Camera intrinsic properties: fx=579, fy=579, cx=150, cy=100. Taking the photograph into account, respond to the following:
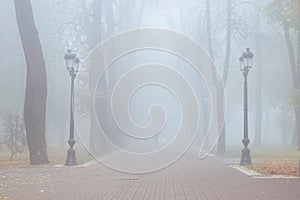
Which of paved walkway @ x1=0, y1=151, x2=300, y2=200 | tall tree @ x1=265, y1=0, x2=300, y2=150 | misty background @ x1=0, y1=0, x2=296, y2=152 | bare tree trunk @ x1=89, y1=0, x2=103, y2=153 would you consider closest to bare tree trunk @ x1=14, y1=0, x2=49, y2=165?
paved walkway @ x1=0, y1=151, x2=300, y2=200

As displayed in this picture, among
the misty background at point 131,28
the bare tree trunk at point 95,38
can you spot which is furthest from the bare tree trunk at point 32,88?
the bare tree trunk at point 95,38

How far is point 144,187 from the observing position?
44.7 feet

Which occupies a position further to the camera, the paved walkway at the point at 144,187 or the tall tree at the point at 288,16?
the tall tree at the point at 288,16

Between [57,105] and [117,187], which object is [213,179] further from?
[57,105]

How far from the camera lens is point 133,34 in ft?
130

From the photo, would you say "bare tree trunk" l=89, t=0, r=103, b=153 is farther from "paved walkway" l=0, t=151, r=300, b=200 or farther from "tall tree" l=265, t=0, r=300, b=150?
"paved walkway" l=0, t=151, r=300, b=200

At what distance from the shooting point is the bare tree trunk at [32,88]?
2286 cm

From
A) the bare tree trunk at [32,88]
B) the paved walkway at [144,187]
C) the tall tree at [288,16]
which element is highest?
the tall tree at [288,16]

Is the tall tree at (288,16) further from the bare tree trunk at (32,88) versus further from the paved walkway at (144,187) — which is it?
the bare tree trunk at (32,88)

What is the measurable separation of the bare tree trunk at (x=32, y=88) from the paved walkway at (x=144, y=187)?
4.91m

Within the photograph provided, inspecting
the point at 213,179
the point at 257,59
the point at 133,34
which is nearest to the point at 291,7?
the point at 213,179

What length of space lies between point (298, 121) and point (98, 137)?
13.1 metres

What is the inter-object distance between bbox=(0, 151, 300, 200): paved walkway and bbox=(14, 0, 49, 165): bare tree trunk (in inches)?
193

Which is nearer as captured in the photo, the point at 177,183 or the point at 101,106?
the point at 177,183
